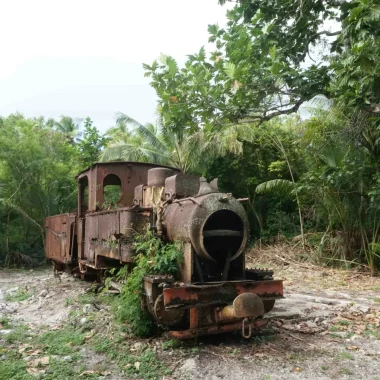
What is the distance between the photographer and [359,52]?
17.6 ft

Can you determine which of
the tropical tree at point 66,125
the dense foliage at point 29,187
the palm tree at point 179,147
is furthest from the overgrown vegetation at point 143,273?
the tropical tree at point 66,125

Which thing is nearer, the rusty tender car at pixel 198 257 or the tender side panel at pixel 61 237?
the rusty tender car at pixel 198 257

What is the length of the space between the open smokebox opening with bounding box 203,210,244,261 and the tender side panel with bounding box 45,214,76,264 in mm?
5093

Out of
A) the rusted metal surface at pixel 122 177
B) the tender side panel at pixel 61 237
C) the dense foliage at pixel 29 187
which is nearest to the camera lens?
the rusted metal surface at pixel 122 177

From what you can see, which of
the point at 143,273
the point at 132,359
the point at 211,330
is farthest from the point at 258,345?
the point at 143,273

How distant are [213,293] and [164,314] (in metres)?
0.61

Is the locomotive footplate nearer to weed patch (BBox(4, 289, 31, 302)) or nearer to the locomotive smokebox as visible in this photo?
the locomotive smokebox

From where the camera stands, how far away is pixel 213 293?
15.8 feet

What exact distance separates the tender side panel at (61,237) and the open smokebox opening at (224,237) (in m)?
5.09

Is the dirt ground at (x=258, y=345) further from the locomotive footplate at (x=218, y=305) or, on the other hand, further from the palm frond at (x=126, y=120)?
the palm frond at (x=126, y=120)

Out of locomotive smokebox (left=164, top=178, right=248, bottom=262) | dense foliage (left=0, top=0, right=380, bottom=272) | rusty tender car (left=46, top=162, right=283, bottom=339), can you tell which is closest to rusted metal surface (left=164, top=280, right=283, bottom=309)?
rusty tender car (left=46, top=162, right=283, bottom=339)

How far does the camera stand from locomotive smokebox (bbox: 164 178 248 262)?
496 cm

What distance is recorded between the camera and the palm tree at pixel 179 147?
15656mm

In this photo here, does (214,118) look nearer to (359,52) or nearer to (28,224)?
(359,52)
